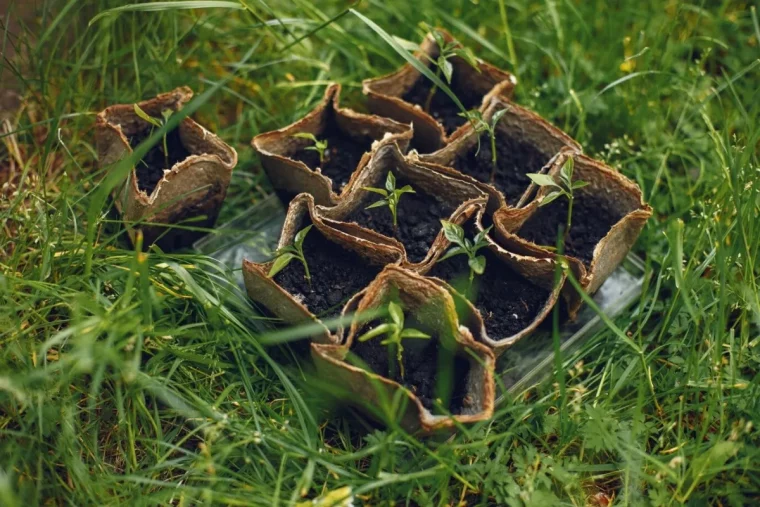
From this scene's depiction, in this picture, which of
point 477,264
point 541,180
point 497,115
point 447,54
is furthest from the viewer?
point 447,54

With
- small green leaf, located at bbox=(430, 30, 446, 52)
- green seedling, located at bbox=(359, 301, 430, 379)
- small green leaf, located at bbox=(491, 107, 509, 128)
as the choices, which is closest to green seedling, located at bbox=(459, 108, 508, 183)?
small green leaf, located at bbox=(491, 107, 509, 128)

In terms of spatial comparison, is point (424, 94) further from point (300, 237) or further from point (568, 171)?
point (300, 237)

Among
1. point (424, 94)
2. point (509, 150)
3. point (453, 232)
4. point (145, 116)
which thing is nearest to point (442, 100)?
point (424, 94)

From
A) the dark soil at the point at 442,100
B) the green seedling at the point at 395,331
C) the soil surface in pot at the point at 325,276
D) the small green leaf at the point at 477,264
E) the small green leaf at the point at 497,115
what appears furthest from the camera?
the dark soil at the point at 442,100

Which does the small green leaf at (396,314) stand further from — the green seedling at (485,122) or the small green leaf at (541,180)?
the green seedling at (485,122)

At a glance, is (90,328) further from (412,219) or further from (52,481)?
(412,219)

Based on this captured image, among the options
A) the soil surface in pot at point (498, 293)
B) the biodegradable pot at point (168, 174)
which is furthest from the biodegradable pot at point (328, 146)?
the soil surface in pot at point (498, 293)
